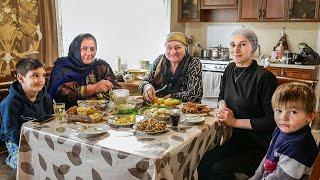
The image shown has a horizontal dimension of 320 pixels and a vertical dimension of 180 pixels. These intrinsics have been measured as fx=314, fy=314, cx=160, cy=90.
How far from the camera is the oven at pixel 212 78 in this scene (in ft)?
15.5

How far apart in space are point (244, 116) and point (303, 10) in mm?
2997

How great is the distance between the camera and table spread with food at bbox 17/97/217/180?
138 centimetres

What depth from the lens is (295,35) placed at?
473 cm

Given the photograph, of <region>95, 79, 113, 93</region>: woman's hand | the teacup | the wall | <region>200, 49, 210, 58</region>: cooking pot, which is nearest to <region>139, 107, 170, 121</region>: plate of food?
<region>95, 79, 113, 93</region>: woman's hand

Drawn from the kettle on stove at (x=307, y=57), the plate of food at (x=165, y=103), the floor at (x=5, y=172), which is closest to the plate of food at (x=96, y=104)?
the plate of food at (x=165, y=103)

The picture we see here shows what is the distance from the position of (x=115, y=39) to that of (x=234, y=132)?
2816mm

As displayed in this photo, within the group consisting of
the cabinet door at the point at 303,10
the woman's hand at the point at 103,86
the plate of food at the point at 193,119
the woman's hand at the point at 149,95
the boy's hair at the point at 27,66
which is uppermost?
the cabinet door at the point at 303,10

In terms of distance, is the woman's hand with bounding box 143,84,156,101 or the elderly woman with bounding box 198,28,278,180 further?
the woman's hand with bounding box 143,84,156,101

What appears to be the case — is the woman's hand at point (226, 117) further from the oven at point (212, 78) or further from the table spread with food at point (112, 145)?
the oven at point (212, 78)

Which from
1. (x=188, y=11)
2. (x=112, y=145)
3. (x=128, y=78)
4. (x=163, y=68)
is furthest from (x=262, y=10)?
(x=112, y=145)

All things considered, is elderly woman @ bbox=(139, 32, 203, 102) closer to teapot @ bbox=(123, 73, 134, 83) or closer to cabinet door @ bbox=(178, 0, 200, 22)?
teapot @ bbox=(123, 73, 134, 83)

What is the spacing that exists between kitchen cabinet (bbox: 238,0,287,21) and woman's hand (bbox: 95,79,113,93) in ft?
9.81

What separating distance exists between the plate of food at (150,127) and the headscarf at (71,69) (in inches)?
44.2

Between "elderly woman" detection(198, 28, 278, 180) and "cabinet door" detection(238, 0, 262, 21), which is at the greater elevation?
"cabinet door" detection(238, 0, 262, 21)
